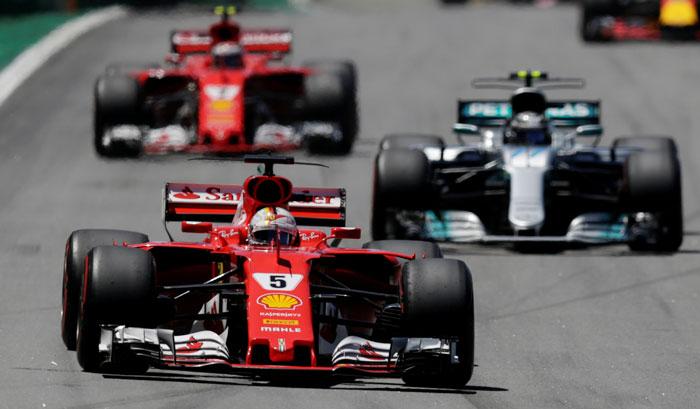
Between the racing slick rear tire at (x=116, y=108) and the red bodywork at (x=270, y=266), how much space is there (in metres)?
10.2

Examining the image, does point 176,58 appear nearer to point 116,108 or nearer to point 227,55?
point 227,55

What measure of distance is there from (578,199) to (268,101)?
7774mm

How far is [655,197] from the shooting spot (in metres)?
20.3

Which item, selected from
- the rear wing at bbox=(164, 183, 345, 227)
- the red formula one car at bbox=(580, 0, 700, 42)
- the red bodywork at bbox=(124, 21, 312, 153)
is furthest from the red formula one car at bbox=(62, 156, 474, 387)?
the red formula one car at bbox=(580, 0, 700, 42)

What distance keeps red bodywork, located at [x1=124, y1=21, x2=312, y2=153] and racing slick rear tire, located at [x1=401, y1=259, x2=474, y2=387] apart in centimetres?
1223

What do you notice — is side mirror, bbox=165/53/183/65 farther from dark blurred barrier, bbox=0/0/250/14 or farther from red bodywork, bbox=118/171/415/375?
dark blurred barrier, bbox=0/0/250/14

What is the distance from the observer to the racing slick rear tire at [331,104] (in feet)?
87.9

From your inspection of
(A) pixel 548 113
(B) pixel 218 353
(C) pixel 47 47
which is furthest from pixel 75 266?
(C) pixel 47 47

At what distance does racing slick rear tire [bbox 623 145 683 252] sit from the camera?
66.6 ft

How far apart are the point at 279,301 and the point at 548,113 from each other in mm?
8860

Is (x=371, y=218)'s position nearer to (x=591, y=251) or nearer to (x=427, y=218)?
(x=427, y=218)

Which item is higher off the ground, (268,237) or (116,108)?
(268,237)

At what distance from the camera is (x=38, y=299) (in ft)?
57.1

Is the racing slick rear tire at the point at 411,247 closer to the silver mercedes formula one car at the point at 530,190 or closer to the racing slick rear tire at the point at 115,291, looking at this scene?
Answer: the racing slick rear tire at the point at 115,291
